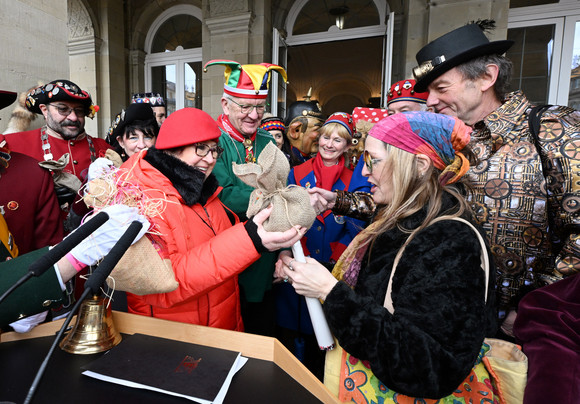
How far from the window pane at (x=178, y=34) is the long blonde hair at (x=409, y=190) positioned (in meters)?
8.34

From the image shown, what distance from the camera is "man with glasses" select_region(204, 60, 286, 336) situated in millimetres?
2080

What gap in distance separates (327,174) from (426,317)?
2.02 meters

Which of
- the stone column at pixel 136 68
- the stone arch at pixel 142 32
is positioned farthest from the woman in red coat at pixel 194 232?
the stone column at pixel 136 68

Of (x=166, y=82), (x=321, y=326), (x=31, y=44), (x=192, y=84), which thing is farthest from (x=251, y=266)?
(x=166, y=82)

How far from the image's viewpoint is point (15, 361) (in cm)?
92

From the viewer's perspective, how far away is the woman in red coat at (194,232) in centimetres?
123

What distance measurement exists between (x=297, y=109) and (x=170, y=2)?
646 centimetres

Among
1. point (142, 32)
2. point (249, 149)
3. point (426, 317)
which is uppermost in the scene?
point (142, 32)

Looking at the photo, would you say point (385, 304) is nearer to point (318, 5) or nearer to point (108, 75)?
point (318, 5)

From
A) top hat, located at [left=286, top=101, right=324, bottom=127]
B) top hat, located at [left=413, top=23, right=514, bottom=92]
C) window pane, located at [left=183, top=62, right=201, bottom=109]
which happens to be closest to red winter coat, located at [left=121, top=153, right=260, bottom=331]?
top hat, located at [left=413, top=23, right=514, bottom=92]

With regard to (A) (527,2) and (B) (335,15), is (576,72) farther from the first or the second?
(B) (335,15)

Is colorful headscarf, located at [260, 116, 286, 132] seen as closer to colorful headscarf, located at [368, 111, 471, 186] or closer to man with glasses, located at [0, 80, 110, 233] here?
man with glasses, located at [0, 80, 110, 233]

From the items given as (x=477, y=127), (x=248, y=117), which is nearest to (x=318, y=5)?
(x=248, y=117)

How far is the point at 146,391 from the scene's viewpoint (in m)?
0.82
